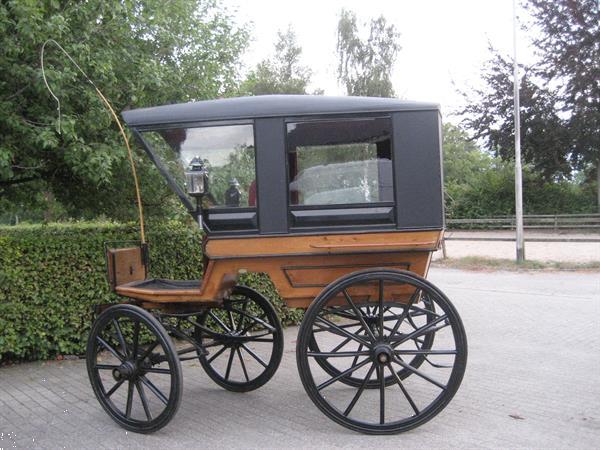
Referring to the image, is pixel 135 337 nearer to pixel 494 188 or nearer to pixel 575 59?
pixel 575 59

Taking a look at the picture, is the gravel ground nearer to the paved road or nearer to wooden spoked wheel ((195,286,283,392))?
the paved road

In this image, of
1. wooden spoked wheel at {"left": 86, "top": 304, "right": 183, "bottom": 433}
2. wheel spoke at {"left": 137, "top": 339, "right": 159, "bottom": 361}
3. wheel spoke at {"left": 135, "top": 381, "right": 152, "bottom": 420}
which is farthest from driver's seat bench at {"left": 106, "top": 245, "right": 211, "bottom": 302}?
wheel spoke at {"left": 135, "top": 381, "right": 152, "bottom": 420}

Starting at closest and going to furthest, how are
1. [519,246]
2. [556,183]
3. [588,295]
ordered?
[588,295] → [519,246] → [556,183]

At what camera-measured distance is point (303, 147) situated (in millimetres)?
4062

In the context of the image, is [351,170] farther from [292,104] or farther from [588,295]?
[588,295]

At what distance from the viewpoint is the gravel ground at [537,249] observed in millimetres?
17031

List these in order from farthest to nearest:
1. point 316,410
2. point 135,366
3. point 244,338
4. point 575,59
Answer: point 575,59 → point 244,338 → point 316,410 → point 135,366

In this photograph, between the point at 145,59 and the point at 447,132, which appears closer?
the point at 145,59

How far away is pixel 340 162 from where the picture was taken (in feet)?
13.5

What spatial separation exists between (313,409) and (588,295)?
7700mm

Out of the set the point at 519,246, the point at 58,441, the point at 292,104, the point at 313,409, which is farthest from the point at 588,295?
the point at 58,441

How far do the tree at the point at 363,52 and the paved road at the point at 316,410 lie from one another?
107 feet

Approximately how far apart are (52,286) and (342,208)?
10.8 ft

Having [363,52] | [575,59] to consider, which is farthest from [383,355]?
[363,52]
